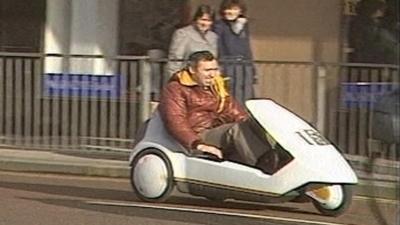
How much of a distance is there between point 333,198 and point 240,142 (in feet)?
2.97

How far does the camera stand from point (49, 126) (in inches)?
564

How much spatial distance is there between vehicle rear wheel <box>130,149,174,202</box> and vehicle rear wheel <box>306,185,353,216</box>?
1.31 meters

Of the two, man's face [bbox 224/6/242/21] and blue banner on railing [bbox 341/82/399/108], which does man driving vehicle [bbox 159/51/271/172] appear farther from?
man's face [bbox 224/6/242/21]

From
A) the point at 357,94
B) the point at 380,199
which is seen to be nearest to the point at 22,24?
the point at 357,94

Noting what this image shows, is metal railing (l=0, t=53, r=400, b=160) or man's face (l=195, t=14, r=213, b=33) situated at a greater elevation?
man's face (l=195, t=14, r=213, b=33)

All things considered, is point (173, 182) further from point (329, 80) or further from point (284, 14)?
point (284, 14)

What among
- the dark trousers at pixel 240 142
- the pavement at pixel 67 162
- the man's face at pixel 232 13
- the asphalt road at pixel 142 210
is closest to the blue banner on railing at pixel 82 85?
the pavement at pixel 67 162

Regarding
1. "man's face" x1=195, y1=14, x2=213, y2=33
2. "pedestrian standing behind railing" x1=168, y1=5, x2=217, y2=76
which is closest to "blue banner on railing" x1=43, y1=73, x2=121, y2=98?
"pedestrian standing behind railing" x1=168, y1=5, x2=217, y2=76

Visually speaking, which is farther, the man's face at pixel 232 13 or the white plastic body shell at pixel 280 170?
the man's face at pixel 232 13

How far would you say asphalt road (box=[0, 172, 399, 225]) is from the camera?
10031 millimetres

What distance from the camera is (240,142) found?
10398mm

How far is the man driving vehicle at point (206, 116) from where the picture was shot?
411 inches

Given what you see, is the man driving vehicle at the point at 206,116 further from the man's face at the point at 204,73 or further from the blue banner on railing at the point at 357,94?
the blue banner on railing at the point at 357,94

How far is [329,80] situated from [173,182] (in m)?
3.00
